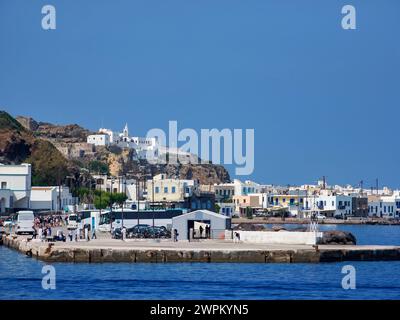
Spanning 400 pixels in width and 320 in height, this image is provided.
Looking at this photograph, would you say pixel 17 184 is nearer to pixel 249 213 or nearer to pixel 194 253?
pixel 194 253

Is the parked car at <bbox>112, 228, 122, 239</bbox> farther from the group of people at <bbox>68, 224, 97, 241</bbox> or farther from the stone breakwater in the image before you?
the stone breakwater

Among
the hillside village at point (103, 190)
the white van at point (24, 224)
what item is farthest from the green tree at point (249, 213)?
the white van at point (24, 224)

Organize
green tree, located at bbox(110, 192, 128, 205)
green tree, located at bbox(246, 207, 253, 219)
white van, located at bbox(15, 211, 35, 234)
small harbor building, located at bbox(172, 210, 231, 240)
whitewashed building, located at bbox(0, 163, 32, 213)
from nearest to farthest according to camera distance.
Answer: small harbor building, located at bbox(172, 210, 231, 240)
white van, located at bbox(15, 211, 35, 234)
whitewashed building, located at bbox(0, 163, 32, 213)
green tree, located at bbox(110, 192, 128, 205)
green tree, located at bbox(246, 207, 253, 219)

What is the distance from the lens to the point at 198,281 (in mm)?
43406

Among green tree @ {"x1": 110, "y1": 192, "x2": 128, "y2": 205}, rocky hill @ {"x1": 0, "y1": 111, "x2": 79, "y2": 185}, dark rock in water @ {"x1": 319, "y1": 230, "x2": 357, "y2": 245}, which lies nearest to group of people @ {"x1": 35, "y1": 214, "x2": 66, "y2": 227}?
dark rock in water @ {"x1": 319, "y1": 230, "x2": 357, "y2": 245}

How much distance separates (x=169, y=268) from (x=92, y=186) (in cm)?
9702

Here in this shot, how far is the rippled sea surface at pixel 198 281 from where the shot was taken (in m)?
39.3

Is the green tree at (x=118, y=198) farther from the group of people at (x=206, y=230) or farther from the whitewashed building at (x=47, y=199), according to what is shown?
the group of people at (x=206, y=230)

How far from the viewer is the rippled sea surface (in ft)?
129

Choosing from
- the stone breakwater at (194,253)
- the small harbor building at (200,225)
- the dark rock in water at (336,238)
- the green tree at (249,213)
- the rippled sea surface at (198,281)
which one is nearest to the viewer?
the rippled sea surface at (198,281)

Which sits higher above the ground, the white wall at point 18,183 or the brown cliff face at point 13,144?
the brown cliff face at point 13,144

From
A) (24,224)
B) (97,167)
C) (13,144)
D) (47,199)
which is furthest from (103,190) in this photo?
(24,224)

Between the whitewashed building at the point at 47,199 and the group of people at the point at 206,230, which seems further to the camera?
the whitewashed building at the point at 47,199

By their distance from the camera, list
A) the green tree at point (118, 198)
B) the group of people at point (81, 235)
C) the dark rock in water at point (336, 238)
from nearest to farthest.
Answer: the dark rock in water at point (336, 238)
the group of people at point (81, 235)
the green tree at point (118, 198)
